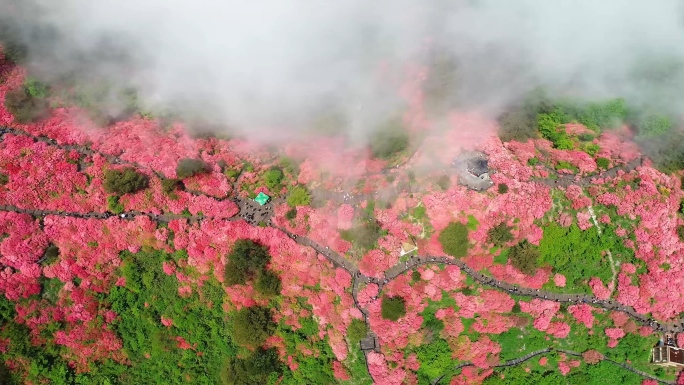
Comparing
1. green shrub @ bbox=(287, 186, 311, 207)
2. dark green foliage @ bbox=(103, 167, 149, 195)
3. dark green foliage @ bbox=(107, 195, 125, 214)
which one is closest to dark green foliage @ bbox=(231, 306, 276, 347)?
green shrub @ bbox=(287, 186, 311, 207)

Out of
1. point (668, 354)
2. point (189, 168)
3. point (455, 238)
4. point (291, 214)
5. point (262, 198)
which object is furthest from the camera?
point (668, 354)

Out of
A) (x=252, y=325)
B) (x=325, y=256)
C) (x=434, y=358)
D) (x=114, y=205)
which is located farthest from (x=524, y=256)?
A: (x=114, y=205)

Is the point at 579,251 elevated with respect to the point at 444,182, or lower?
lower

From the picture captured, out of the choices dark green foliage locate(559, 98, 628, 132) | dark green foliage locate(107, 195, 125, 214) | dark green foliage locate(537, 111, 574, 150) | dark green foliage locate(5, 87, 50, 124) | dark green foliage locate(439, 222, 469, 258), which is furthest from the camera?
dark green foliage locate(559, 98, 628, 132)

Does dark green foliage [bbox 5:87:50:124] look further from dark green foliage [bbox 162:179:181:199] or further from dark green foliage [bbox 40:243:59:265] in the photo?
dark green foliage [bbox 162:179:181:199]

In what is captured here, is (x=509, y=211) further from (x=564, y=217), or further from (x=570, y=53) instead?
(x=570, y=53)

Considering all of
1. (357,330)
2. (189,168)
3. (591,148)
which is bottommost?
(357,330)

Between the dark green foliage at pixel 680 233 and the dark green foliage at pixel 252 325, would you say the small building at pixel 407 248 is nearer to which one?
the dark green foliage at pixel 252 325

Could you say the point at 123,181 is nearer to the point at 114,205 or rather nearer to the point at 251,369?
the point at 114,205
